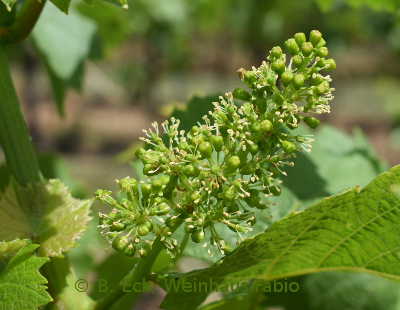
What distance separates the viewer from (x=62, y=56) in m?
2.73

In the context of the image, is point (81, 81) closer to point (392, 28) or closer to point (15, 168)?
point (15, 168)

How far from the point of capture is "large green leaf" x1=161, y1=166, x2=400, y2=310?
1.06 m

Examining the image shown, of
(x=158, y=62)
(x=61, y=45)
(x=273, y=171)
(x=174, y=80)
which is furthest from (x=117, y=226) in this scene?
(x=174, y=80)

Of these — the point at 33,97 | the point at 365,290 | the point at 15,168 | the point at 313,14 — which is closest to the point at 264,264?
the point at 15,168

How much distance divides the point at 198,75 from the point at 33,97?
1760cm

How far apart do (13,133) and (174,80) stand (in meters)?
21.6

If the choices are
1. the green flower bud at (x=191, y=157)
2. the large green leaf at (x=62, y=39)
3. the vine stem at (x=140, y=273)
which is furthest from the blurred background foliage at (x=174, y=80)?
the green flower bud at (x=191, y=157)

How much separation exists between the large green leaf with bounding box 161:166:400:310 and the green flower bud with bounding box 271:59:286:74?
28cm

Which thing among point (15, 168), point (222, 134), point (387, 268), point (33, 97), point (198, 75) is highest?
point (222, 134)

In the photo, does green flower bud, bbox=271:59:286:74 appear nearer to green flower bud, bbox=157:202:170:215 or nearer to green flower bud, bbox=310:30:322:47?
green flower bud, bbox=310:30:322:47

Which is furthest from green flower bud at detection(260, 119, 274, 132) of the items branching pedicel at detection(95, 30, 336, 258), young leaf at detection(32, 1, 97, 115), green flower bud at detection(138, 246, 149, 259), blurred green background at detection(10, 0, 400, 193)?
young leaf at detection(32, 1, 97, 115)

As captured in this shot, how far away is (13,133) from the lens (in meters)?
1.28

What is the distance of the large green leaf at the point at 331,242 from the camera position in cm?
106

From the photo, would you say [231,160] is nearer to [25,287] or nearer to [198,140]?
[198,140]
